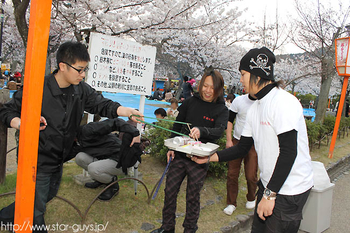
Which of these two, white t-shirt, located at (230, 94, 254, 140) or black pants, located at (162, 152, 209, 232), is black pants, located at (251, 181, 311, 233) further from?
white t-shirt, located at (230, 94, 254, 140)

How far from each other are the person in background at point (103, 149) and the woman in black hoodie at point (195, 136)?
76 centimetres

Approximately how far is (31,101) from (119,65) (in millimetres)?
3250

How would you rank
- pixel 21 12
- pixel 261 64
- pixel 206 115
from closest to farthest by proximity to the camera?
1. pixel 261 64
2. pixel 206 115
3. pixel 21 12

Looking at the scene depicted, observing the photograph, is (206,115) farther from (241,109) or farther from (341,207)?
(341,207)

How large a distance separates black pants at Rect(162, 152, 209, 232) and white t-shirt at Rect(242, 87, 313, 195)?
0.93 m

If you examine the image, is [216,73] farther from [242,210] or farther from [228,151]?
[242,210]

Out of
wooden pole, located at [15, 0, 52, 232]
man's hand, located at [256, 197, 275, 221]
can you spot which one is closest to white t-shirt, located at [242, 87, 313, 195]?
man's hand, located at [256, 197, 275, 221]

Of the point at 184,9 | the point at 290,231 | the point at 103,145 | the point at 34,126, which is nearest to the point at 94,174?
the point at 103,145

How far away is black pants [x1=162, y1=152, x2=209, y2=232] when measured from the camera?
2719 millimetres

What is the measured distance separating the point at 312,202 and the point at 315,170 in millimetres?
441

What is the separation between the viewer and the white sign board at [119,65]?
4.19 m

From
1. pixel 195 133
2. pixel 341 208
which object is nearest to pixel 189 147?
pixel 195 133

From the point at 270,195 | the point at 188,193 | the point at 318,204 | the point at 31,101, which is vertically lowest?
the point at 318,204

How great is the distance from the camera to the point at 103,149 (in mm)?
3539
